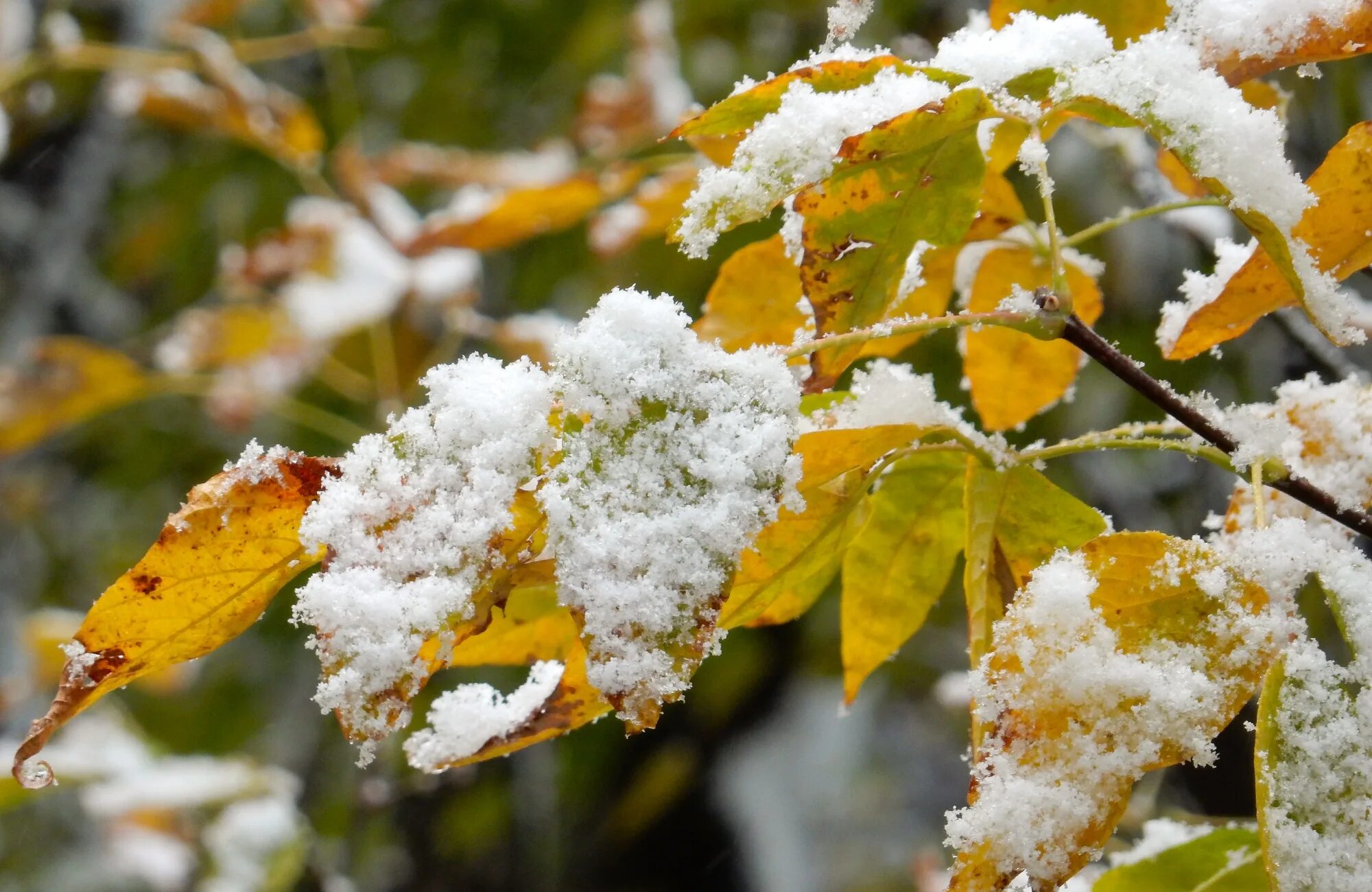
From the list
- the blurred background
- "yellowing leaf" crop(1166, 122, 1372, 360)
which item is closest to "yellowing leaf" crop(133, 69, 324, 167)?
the blurred background

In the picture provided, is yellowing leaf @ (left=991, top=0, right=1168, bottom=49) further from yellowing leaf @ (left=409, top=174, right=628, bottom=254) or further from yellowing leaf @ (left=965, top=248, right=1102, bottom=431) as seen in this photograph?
yellowing leaf @ (left=409, top=174, right=628, bottom=254)

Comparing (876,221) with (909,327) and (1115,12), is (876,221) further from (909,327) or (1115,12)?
(1115,12)

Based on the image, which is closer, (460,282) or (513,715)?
(513,715)

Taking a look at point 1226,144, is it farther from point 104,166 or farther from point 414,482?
point 104,166

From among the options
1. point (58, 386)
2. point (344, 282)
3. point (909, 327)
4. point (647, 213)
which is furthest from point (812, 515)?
point (344, 282)

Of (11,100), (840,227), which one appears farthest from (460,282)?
(840,227)

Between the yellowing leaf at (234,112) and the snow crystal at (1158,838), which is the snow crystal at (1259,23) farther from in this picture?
the yellowing leaf at (234,112)

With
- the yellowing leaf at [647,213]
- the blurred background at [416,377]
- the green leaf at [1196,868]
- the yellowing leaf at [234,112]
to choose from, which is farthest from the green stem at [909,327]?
the yellowing leaf at [234,112]
